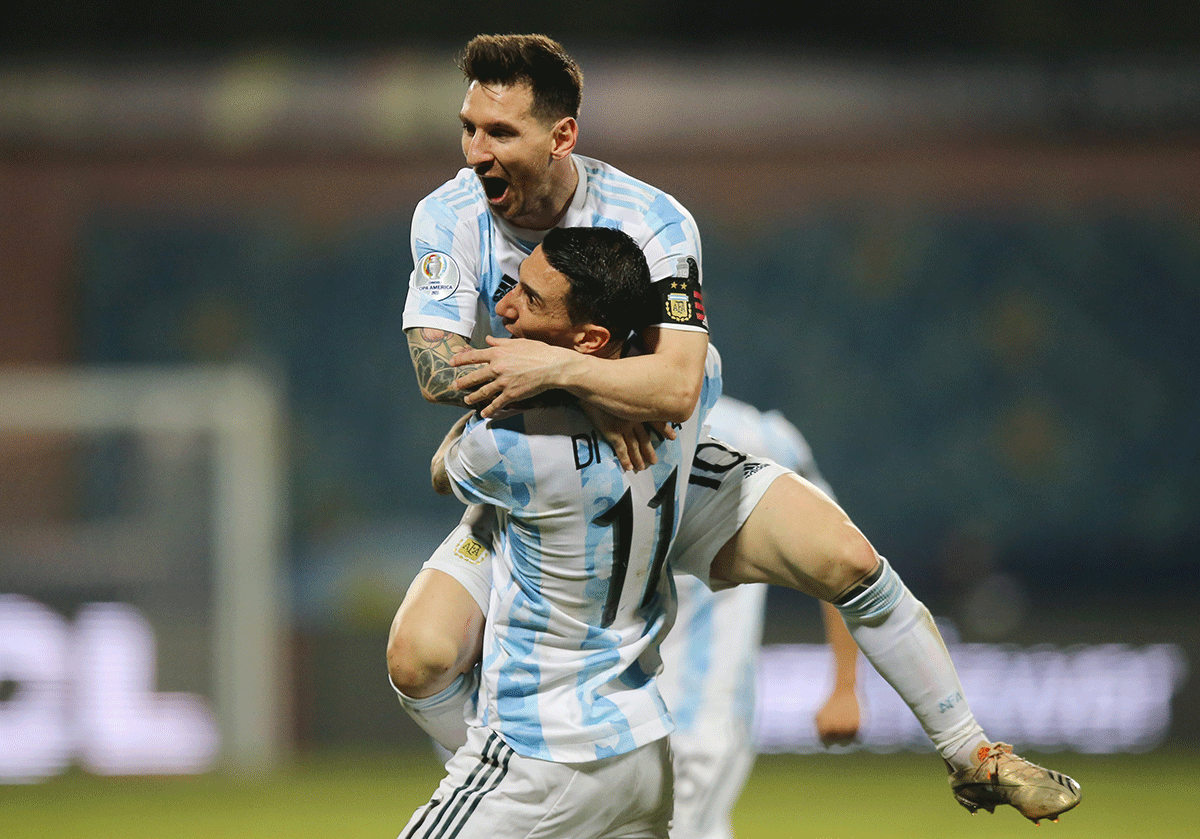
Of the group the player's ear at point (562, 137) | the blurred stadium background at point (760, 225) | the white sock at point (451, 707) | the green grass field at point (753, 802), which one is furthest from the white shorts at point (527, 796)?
the blurred stadium background at point (760, 225)

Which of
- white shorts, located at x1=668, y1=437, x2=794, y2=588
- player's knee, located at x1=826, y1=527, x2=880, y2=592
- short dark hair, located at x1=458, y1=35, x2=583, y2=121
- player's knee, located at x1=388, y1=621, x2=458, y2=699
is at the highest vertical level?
short dark hair, located at x1=458, y1=35, x2=583, y2=121

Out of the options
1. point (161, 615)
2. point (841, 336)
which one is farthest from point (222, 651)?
point (841, 336)

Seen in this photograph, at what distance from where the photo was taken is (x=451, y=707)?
121 inches

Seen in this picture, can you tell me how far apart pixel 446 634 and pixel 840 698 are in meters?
1.20

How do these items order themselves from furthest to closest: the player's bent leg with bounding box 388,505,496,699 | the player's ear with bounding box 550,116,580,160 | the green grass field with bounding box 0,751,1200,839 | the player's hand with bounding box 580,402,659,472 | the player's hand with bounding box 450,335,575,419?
the green grass field with bounding box 0,751,1200,839 → the player's ear with bounding box 550,116,580,160 → the player's bent leg with bounding box 388,505,496,699 → the player's hand with bounding box 580,402,659,472 → the player's hand with bounding box 450,335,575,419

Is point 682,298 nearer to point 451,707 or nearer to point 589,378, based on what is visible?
point 589,378

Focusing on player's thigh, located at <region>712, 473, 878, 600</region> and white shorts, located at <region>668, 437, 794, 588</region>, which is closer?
player's thigh, located at <region>712, 473, 878, 600</region>

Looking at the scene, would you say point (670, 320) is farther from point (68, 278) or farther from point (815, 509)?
point (68, 278)

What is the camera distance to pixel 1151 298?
12.3 meters

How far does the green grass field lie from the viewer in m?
6.02

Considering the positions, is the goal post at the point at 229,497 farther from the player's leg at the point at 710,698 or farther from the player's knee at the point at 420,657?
the player's knee at the point at 420,657

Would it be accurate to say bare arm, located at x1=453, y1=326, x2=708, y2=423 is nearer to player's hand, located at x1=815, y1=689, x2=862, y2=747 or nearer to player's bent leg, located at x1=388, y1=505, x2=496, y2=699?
player's bent leg, located at x1=388, y1=505, x2=496, y2=699

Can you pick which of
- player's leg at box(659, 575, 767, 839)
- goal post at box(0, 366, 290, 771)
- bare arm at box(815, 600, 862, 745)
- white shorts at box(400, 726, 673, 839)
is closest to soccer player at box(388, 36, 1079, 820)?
white shorts at box(400, 726, 673, 839)

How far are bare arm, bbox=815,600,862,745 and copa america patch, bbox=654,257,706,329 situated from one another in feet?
3.03
